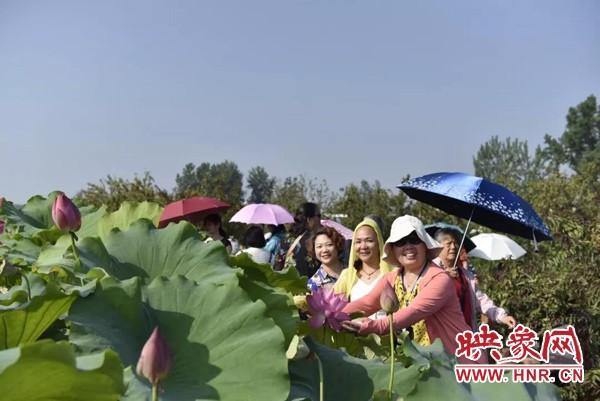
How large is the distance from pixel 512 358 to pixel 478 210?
350 centimetres

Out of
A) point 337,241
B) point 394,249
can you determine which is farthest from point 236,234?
point 394,249

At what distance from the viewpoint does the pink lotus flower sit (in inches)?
62.7

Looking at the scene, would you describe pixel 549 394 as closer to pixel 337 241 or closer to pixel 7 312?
pixel 7 312

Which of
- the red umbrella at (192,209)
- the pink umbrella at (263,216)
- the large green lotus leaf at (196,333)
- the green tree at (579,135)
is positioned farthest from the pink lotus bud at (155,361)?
the green tree at (579,135)

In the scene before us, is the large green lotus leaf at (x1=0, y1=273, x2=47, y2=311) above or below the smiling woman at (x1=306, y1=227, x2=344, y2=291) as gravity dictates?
above

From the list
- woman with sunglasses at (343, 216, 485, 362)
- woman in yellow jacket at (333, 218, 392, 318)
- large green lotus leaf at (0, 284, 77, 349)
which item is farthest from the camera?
woman in yellow jacket at (333, 218, 392, 318)

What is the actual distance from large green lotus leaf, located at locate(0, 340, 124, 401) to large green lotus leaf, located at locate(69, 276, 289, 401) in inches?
8.4

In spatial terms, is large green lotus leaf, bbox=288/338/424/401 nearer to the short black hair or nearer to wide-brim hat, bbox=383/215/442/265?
wide-brim hat, bbox=383/215/442/265

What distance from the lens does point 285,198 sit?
2300cm

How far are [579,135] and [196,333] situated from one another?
64035 mm

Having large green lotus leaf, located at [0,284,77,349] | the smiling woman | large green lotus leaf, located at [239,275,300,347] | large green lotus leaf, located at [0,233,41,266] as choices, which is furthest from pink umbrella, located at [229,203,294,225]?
large green lotus leaf, located at [0,284,77,349]

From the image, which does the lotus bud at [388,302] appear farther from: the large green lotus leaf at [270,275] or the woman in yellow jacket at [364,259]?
the woman in yellow jacket at [364,259]

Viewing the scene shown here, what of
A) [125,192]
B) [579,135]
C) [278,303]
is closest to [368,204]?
[125,192]

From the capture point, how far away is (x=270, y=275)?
1781 mm
